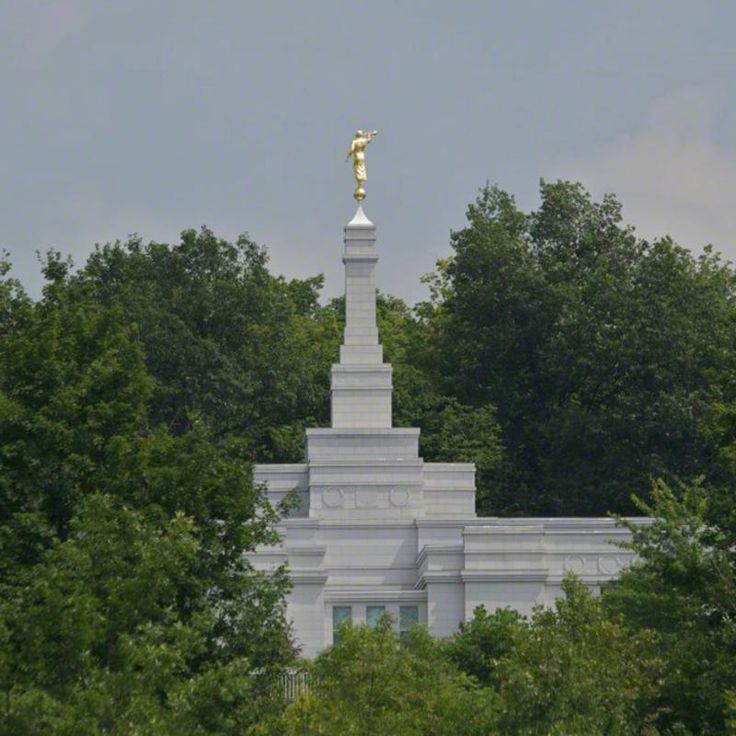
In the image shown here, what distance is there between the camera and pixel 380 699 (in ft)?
162

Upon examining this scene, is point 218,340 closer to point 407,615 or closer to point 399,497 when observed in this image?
point 399,497

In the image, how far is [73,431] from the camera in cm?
5522

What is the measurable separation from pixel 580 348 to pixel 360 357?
473 inches

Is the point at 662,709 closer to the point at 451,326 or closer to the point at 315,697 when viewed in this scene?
the point at 315,697

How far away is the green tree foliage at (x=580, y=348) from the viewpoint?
88500 mm

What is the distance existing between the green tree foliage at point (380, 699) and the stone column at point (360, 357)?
27632 millimetres

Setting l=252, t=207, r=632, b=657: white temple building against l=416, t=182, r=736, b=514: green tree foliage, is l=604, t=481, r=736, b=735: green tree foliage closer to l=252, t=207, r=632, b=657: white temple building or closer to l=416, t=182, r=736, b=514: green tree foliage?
l=252, t=207, r=632, b=657: white temple building

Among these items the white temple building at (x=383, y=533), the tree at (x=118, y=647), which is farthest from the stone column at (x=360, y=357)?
the tree at (x=118, y=647)

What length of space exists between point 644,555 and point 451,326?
4275 cm

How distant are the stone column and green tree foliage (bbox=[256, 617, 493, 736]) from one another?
90.7ft

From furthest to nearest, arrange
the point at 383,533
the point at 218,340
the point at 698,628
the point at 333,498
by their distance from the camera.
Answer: the point at 218,340, the point at 333,498, the point at 383,533, the point at 698,628

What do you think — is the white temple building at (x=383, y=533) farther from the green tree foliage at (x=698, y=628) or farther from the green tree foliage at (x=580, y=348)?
the green tree foliage at (x=698, y=628)

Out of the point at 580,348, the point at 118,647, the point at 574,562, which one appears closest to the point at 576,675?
the point at 118,647

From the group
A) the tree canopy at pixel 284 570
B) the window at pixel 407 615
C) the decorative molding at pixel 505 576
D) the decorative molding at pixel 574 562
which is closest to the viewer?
the tree canopy at pixel 284 570
